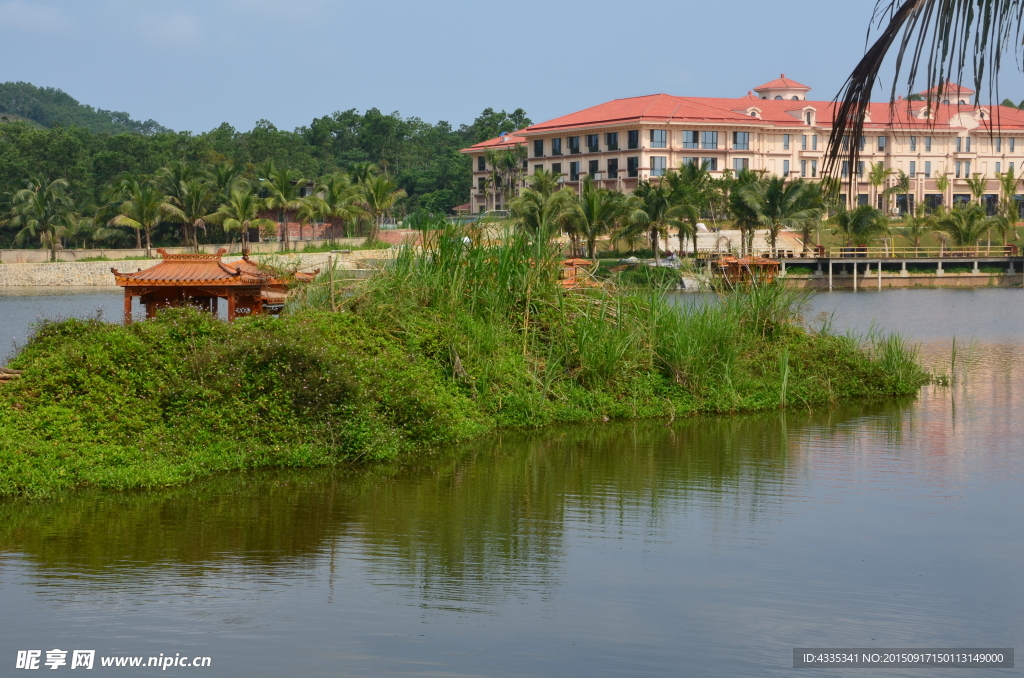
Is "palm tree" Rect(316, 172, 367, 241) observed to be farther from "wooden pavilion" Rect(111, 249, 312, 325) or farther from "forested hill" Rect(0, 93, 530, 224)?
"wooden pavilion" Rect(111, 249, 312, 325)

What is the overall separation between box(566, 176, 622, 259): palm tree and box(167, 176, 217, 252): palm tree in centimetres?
2031

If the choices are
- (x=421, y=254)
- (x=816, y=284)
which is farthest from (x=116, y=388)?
(x=816, y=284)

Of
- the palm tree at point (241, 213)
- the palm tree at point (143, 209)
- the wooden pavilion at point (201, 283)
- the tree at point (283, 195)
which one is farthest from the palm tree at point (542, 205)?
the wooden pavilion at point (201, 283)

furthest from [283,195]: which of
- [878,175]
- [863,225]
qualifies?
[878,175]

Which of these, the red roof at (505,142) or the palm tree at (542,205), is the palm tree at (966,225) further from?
the red roof at (505,142)

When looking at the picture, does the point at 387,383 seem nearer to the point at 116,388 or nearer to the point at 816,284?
the point at 116,388

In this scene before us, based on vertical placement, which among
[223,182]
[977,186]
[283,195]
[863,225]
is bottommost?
[863,225]

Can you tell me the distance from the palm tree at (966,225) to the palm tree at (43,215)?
47.1 meters

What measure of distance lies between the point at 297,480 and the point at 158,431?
56.8 inches

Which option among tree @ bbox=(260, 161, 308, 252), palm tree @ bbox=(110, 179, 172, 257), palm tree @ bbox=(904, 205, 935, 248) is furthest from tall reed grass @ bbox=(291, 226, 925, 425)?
palm tree @ bbox=(904, 205, 935, 248)

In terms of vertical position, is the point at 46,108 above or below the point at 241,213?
above

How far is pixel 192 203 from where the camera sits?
54.8 metres

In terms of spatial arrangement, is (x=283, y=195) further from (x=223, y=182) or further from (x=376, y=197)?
Answer: (x=376, y=197)

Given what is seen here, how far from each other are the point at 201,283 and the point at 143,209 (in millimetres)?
38905
